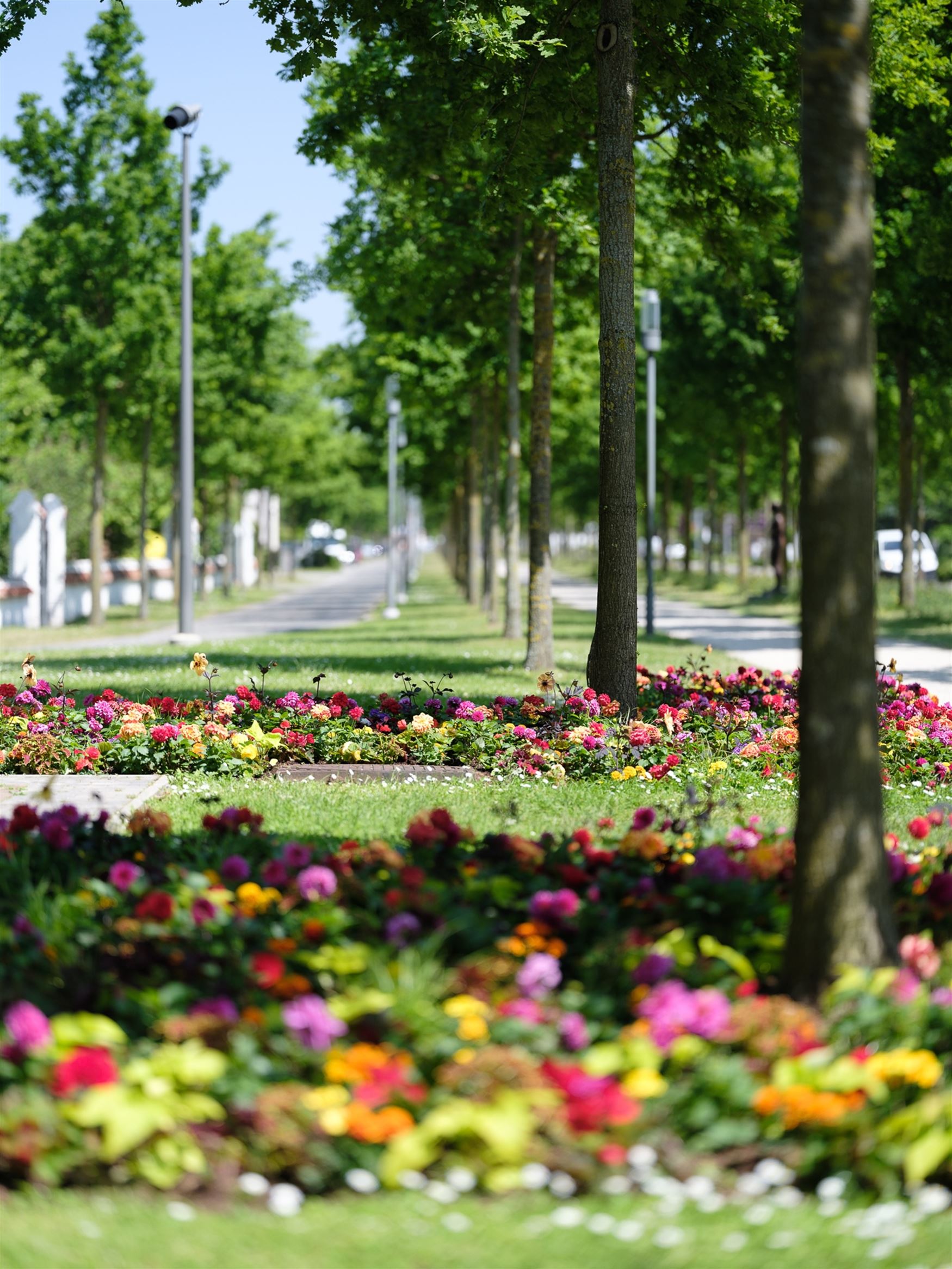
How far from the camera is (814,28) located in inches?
173

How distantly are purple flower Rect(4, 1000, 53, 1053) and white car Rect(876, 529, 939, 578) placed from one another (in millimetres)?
45989

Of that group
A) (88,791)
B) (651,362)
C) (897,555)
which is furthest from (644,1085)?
(897,555)

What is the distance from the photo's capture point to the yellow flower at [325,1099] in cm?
337

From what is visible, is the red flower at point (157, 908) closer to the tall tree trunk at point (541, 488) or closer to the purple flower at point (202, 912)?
the purple flower at point (202, 912)

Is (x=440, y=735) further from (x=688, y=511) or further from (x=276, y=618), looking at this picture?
(x=688, y=511)

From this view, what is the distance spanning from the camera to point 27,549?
101 ft

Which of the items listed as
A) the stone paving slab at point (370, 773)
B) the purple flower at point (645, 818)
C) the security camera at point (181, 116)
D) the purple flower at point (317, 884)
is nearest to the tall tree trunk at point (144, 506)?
the security camera at point (181, 116)

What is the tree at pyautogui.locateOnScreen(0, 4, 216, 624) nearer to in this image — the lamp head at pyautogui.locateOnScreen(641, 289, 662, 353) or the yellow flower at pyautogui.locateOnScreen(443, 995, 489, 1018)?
the lamp head at pyautogui.locateOnScreen(641, 289, 662, 353)

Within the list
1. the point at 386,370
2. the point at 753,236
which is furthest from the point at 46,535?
the point at 753,236

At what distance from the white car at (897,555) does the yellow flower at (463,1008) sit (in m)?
45.5

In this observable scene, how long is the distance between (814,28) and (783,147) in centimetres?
912

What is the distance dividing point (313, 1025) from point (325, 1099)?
254 mm

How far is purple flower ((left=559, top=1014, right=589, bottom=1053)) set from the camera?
3699 mm

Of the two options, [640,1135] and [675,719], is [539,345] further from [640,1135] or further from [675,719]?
[640,1135]
